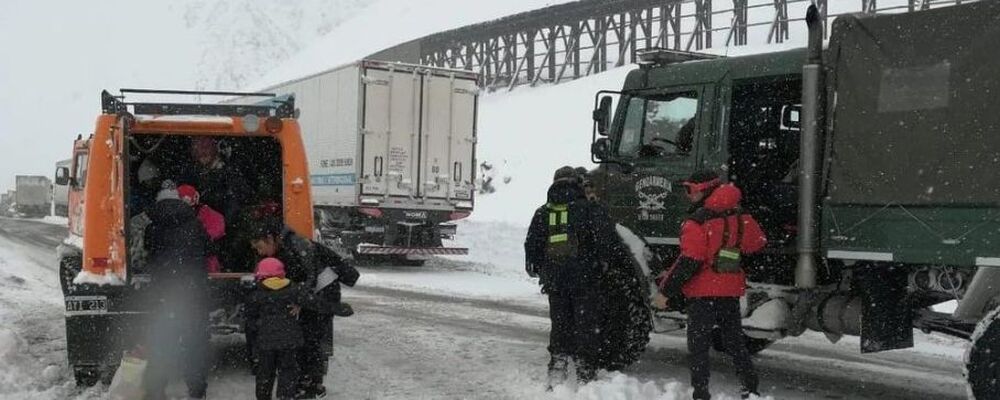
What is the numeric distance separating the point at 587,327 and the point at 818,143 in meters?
2.10

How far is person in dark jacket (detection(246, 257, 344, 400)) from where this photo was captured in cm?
632

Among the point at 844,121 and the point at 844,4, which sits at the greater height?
the point at 844,4

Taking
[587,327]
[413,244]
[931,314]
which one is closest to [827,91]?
[931,314]

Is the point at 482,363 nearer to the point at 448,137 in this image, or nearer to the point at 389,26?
the point at 448,137

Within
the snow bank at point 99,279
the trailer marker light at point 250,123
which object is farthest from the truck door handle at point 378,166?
the snow bank at point 99,279

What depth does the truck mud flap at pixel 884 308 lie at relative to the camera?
6605mm

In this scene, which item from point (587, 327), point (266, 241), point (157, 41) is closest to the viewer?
point (266, 241)

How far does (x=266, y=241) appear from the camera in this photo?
6.52 meters

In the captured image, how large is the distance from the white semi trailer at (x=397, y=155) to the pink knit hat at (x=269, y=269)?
11.2 meters

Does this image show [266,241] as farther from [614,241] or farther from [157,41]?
[157,41]

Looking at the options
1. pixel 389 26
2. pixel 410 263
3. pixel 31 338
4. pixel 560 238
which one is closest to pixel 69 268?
pixel 31 338

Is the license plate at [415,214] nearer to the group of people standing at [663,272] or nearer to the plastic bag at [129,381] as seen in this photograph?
the group of people standing at [663,272]

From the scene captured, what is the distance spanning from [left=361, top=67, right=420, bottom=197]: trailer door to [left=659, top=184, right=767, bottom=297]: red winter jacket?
11.4m

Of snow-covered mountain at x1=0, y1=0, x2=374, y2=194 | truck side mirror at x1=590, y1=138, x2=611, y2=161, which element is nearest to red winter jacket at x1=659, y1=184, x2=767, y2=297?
truck side mirror at x1=590, y1=138, x2=611, y2=161
